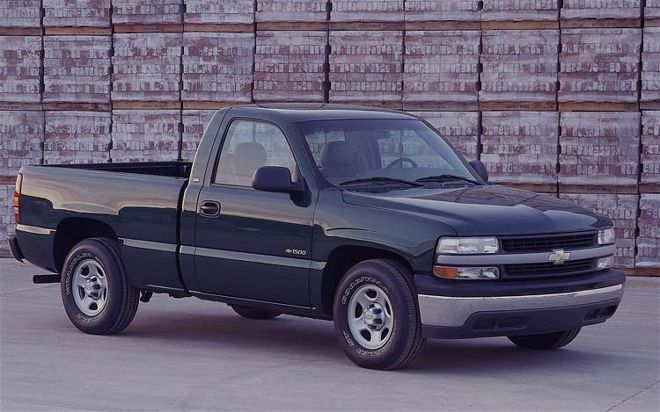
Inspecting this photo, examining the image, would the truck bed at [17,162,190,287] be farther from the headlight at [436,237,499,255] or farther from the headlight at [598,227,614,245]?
the headlight at [598,227,614,245]

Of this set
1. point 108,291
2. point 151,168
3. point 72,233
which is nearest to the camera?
point 108,291

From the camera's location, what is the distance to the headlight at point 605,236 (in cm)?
1008

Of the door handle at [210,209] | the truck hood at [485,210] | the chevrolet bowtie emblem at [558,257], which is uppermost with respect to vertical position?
the truck hood at [485,210]

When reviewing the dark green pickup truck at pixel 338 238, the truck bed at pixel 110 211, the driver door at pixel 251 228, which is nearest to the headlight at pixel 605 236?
the dark green pickup truck at pixel 338 238

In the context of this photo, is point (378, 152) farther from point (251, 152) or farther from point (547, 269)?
point (547, 269)

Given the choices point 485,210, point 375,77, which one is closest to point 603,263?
point 485,210

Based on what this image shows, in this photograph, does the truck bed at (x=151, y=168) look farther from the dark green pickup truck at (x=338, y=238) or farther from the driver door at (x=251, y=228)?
the driver door at (x=251, y=228)

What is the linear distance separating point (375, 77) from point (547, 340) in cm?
568

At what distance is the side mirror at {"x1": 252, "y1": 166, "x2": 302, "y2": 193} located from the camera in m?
9.88

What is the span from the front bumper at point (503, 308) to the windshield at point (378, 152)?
129cm

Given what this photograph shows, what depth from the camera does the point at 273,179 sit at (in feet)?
32.4

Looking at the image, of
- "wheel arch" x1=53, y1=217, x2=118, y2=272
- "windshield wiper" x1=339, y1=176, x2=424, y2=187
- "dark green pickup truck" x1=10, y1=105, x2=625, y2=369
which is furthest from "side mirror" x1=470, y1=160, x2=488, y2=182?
"wheel arch" x1=53, y1=217, x2=118, y2=272

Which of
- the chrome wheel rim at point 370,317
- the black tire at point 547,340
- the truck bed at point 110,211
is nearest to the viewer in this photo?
the chrome wheel rim at point 370,317

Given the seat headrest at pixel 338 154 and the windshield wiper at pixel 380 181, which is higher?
the seat headrest at pixel 338 154
